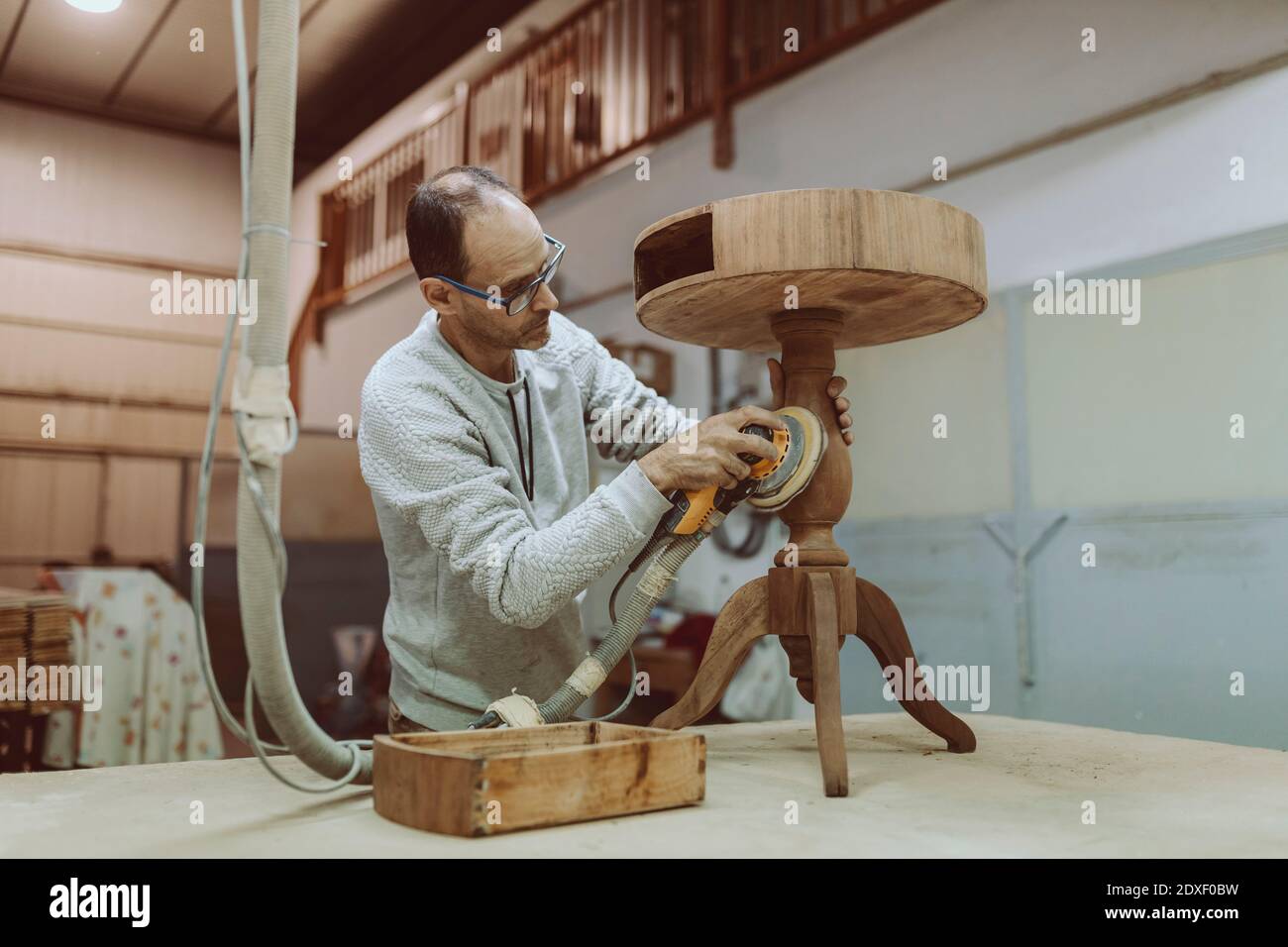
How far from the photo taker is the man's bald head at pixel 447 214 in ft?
4.17

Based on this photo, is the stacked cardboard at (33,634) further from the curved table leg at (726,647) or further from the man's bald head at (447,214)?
the curved table leg at (726,647)

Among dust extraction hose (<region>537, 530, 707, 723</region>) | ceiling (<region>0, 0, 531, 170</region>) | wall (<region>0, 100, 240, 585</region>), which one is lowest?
dust extraction hose (<region>537, 530, 707, 723</region>)

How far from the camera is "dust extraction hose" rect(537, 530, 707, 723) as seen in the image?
1116mm

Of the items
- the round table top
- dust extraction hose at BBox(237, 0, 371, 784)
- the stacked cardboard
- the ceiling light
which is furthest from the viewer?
the ceiling light

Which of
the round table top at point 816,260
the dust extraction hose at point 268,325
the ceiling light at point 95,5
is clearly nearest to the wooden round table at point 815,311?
the round table top at point 816,260

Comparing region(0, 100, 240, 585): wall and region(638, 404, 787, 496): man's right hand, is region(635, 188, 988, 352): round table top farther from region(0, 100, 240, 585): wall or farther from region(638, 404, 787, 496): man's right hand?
region(0, 100, 240, 585): wall

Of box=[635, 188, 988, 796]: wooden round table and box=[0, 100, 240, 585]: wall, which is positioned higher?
box=[0, 100, 240, 585]: wall

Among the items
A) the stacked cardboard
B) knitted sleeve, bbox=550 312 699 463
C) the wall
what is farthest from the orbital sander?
the wall

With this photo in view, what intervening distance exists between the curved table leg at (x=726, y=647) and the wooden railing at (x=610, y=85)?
229 cm

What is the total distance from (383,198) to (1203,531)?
5983mm

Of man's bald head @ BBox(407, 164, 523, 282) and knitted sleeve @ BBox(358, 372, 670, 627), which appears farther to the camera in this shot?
man's bald head @ BBox(407, 164, 523, 282)

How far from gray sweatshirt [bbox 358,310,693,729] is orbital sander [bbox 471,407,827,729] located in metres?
0.07
